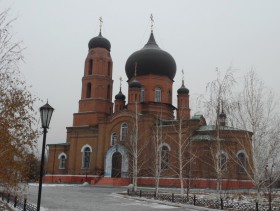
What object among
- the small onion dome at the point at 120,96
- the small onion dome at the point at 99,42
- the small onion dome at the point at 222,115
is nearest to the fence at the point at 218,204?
the small onion dome at the point at 222,115

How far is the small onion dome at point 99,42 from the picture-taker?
142 ft

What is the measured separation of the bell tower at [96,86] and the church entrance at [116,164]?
17.5ft

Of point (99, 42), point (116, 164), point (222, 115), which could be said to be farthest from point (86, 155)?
point (222, 115)

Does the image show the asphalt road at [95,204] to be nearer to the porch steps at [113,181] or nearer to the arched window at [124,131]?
the porch steps at [113,181]

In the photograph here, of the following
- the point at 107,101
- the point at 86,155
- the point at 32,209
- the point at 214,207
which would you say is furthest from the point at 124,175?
the point at 32,209

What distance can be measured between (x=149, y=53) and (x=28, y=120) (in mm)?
32876

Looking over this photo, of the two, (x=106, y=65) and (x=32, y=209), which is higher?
(x=106, y=65)

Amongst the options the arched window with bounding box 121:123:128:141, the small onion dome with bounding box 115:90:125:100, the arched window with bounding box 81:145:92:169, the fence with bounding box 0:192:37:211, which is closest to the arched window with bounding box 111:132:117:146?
the arched window with bounding box 121:123:128:141

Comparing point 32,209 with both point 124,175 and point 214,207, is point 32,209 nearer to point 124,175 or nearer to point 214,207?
point 214,207

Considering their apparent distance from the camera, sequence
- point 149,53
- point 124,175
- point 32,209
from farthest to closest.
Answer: point 149,53 < point 124,175 < point 32,209

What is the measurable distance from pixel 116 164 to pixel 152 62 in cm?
1321

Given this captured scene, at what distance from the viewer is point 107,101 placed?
4325 cm

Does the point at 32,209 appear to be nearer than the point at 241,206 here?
Yes

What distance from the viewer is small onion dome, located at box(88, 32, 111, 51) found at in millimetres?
43250
